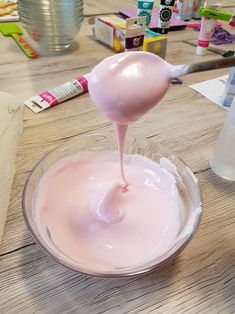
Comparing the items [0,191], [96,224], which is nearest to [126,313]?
[96,224]

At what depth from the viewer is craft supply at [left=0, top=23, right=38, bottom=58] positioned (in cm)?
102

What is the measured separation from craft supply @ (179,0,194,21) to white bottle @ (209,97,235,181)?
0.93 metres

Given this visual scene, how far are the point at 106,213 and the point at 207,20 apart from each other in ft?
2.56

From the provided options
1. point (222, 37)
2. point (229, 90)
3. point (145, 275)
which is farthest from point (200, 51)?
point (145, 275)

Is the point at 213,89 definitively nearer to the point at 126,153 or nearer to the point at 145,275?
the point at 126,153

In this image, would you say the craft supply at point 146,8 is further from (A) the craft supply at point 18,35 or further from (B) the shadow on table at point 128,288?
(B) the shadow on table at point 128,288

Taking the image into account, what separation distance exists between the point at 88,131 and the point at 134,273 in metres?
0.39

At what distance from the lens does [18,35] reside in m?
1.13

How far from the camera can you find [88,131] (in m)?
0.72

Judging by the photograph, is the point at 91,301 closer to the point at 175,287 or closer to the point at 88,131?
the point at 175,287

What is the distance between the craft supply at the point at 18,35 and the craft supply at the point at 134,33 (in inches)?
A: 11.5

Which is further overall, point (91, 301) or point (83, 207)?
point (83, 207)

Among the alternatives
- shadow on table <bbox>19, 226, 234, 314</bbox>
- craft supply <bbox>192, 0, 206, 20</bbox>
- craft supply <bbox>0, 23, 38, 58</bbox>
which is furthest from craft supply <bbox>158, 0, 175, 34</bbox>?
shadow on table <bbox>19, 226, 234, 314</bbox>

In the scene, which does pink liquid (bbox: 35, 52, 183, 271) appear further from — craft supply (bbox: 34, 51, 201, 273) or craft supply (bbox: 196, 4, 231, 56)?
craft supply (bbox: 196, 4, 231, 56)
